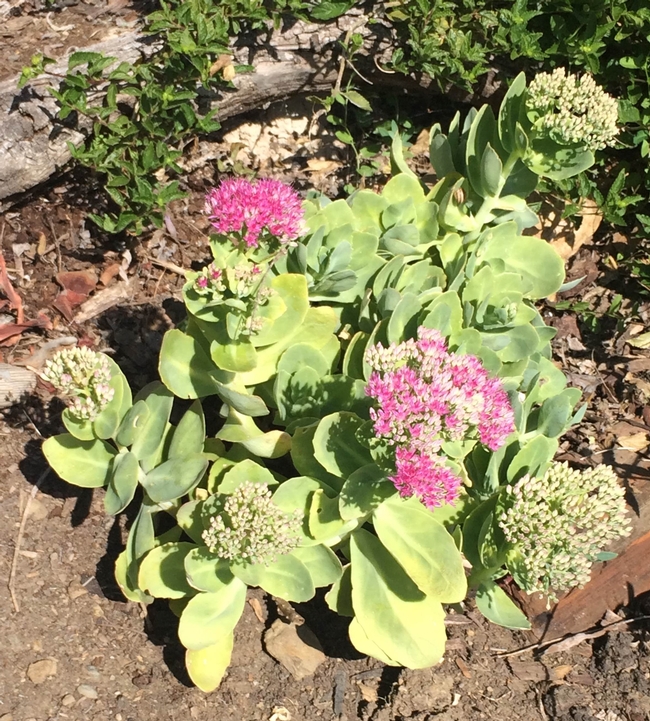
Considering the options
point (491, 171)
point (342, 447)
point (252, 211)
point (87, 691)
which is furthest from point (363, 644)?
point (491, 171)

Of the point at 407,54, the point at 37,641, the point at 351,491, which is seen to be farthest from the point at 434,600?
the point at 407,54

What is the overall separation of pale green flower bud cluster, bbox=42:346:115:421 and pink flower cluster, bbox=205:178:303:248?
519 millimetres

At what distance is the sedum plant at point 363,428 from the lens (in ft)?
6.41

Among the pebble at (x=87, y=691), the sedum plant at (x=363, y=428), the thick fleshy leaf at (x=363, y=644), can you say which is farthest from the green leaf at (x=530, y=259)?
the pebble at (x=87, y=691)

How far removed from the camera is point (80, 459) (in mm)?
2297

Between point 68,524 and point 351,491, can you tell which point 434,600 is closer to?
point 351,491

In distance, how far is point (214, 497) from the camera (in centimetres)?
217

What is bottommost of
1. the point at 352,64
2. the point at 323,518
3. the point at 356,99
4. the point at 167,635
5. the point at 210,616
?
the point at 167,635

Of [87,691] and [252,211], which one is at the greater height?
[252,211]

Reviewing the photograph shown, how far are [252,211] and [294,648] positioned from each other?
1.43 m

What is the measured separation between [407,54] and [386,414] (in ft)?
6.43

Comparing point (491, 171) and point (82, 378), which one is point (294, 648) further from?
point (491, 171)

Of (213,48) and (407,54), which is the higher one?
(213,48)

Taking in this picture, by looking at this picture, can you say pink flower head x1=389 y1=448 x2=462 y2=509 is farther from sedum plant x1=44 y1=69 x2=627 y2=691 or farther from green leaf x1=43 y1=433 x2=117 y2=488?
green leaf x1=43 y1=433 x2=117 y2=488
